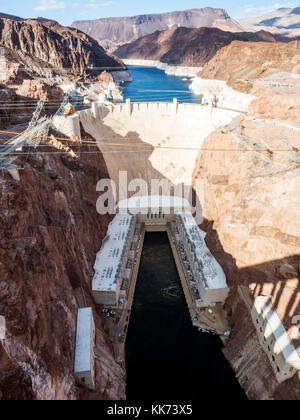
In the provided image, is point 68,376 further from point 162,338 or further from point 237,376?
point 237,376

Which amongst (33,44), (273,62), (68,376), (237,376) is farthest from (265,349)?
(33,44)

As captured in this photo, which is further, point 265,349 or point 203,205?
point 203,205

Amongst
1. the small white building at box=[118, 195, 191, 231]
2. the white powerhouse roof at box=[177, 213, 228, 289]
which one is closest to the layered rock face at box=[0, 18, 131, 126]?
the small white building at box=[118, 195, 191, 231]

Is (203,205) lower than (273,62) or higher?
lower

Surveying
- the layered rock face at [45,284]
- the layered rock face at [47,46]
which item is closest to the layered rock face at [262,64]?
the layered rock face at [45,284]

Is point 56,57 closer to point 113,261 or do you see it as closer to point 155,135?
point 155,135

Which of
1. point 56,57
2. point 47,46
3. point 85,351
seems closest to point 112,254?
point 85,351

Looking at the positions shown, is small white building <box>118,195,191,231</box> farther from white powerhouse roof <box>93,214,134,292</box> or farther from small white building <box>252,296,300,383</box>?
small white building <box>252,296,300,383</box>
